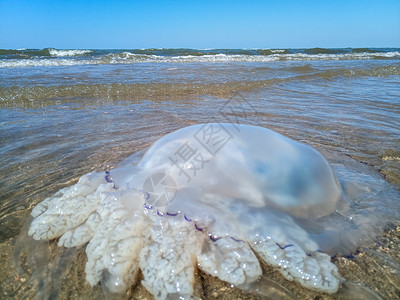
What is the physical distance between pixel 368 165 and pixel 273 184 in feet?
4.64

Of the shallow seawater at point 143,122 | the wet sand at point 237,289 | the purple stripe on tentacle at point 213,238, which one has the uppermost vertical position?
the purple stripe on tentacle at point 213,238

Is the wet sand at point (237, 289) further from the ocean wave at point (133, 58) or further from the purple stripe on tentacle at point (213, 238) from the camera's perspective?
the ocean wave at point (133, 58)

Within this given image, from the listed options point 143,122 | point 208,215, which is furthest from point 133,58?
point 208,215

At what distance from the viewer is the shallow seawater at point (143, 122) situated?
2101mm

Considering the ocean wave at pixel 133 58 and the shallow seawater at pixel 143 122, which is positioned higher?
the ocean wave at pixel 133 58

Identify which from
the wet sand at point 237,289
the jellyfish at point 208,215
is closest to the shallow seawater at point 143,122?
the wet sand at point 237,289

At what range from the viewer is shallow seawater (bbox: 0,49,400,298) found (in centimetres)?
210

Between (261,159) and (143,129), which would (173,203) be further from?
(143,129)

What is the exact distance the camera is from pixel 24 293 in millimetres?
1177

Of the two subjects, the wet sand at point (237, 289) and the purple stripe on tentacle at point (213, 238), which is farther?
the purple stripe on tentacle at point (213, 238)

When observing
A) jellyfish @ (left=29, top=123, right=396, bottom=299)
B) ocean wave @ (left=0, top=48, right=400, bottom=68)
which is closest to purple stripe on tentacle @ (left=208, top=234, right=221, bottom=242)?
jellyfish @ (left=29, top=123, right=396, bottom=299)

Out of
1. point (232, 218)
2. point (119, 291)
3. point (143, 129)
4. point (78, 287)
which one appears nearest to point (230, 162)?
point (232, 218)

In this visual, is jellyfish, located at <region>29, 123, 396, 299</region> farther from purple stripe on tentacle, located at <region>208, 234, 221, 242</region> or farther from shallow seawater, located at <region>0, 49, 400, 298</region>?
shallow seawater, located at <region>0, 49, 400, 298</region>

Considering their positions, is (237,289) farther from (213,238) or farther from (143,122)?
(143,122)
